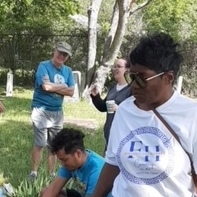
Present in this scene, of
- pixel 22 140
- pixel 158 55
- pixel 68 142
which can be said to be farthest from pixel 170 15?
pixel 158 55

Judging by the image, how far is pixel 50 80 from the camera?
6137mm

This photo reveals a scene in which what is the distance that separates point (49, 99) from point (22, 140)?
8.66 ft

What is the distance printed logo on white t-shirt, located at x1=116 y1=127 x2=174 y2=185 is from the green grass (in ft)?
8.74

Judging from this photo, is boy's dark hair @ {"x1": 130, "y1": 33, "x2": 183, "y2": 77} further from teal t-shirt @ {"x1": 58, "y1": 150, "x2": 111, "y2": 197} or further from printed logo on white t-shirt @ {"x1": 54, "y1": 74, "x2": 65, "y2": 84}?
printed logo on white t-shirt @ {"x1": 54, "y1": 74, "x2": 65, "y2": 84}

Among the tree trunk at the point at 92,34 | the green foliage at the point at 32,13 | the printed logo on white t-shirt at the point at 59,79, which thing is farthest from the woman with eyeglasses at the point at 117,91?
the green foliage at the point at 32,13

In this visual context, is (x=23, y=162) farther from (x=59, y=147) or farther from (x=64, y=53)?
(x=59, y=147)

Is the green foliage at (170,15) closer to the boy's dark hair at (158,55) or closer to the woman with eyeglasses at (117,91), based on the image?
the woman with eyeglasses at (117,91)

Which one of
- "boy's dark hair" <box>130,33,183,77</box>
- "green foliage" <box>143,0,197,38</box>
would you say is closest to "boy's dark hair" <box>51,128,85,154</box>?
"boy's dark hair" <box>130,33,183,77</box>

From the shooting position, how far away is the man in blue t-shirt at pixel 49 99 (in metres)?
6.14

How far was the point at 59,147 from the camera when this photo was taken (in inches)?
157

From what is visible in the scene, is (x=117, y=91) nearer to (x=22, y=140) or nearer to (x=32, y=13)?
(x=22, y=140)

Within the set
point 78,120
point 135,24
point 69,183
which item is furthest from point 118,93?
point 135,24

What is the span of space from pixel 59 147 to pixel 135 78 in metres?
1.67

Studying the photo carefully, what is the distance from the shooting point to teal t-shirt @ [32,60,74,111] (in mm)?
6156
